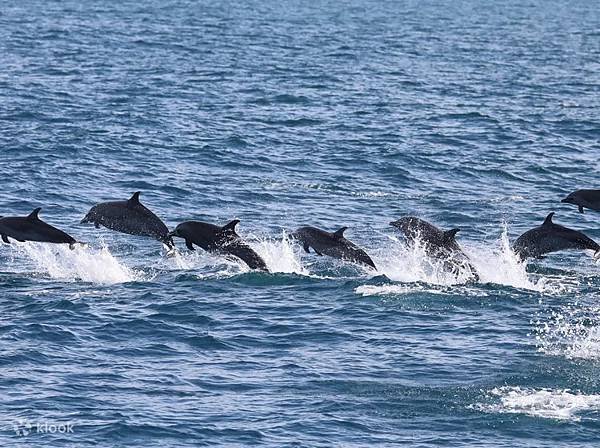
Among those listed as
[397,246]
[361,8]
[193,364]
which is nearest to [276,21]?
[361,8]

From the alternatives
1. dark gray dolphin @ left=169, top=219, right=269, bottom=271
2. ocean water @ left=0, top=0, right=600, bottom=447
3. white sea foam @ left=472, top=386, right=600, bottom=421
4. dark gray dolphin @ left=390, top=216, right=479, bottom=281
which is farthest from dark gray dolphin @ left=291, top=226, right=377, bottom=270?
white sea foam @ left=472, top=386, right=600, bottom=421

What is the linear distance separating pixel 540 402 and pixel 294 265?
34.8ft

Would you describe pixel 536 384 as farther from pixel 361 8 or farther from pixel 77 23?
pixel 361 8

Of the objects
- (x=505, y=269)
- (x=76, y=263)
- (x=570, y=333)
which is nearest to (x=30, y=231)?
(x=76, y=263)

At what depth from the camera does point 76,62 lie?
77.2 metres

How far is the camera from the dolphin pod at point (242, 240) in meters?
32.8

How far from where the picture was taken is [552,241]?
111 ft

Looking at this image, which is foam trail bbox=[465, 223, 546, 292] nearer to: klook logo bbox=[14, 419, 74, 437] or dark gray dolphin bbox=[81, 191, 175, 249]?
dark gray dolphin bbox=[81, 191, 175, 249]

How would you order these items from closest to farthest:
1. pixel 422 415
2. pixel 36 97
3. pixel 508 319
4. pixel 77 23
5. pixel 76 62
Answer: pixel 422 415 < pixel 508 319 < pixel 36 97 < pixel 76 62 < pixel 77 23

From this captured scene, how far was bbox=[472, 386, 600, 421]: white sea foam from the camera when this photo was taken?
2453 cm

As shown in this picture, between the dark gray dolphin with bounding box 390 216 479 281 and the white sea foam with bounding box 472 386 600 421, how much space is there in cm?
771

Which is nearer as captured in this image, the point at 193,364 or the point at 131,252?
the point at 193,364

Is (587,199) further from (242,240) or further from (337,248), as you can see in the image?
(242,240)

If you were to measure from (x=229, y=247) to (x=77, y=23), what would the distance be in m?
76.4
